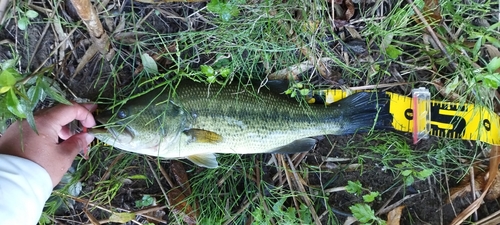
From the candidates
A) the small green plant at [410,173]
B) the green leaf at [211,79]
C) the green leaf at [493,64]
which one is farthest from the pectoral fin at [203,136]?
the green leaf at [493,64]

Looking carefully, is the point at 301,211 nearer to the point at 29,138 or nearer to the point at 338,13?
the point at 338,13

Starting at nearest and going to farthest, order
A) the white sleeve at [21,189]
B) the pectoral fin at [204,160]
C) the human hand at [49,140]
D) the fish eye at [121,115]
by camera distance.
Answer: the white sleeve at [21,189] < the human hand at [49,140] < the fish eye at [121,115] < the pectoral fin at [204,160]

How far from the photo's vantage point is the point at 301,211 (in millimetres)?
2922

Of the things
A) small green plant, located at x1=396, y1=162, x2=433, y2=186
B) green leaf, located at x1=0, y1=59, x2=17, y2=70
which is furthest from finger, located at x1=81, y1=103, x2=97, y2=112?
small green plant, located at x1=396, y1=162, x2=433, y2=186

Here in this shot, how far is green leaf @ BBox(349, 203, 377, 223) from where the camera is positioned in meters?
2.87

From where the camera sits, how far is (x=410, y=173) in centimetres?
296

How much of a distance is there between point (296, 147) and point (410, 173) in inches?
33.2

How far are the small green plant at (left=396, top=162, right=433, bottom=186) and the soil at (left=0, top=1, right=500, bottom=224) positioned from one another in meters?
0.08

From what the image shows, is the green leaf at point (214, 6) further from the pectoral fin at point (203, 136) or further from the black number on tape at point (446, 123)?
the black number on tape at point (446, 123)

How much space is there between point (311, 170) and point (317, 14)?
43.0 inches

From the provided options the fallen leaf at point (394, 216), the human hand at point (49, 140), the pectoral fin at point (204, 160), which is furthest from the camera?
the fallen leaf at point (394, 216)

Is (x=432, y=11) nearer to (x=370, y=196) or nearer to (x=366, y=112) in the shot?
(x=366, y=112)

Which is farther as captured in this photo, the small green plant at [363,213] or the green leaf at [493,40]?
the small green plant at [363,213]

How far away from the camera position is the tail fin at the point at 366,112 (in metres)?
2.81
